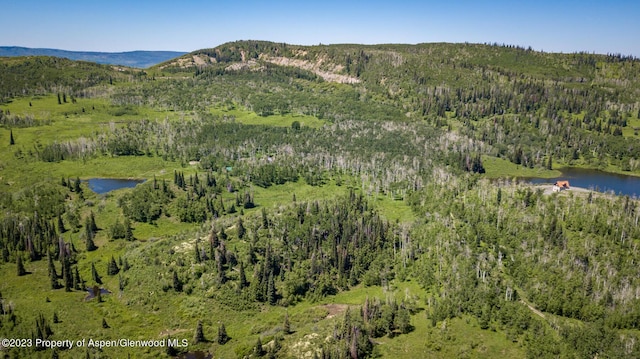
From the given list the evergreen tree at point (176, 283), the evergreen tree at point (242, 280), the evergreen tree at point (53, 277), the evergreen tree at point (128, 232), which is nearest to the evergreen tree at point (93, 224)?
the evergreen tree at point (128, 232)

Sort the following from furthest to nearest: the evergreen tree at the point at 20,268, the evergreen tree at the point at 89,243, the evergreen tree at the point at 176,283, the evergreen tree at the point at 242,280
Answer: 1. the evergreen tree at the point at 89,243
2. the evergreen tree at the point at 20,268
3. the evergreen tree at the point at 242,280
4. the evergreen tree at the point at 176,283

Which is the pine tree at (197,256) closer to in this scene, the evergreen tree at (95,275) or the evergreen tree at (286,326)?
the evergreen tree at (95,275)

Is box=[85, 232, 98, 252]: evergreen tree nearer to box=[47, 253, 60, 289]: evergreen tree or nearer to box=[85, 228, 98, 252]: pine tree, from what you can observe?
box=[85, 228, 98, 252]: pine tree

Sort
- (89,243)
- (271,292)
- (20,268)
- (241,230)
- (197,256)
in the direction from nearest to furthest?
(271,292)
(197,256)
(20,268)
(241,230)
(89,243)

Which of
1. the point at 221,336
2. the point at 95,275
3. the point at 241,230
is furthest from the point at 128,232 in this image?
the point at 221,336

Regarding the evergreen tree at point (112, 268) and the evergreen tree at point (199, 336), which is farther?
the evergreen tree at point (112, 268)

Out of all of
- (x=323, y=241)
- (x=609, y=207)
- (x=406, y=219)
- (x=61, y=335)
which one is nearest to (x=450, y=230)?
(x=406, y=219)

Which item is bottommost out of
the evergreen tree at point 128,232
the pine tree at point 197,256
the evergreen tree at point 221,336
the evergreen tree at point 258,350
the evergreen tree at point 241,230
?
the evergreen tree at point 221,336

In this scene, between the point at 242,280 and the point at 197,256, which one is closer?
the point at 242,280

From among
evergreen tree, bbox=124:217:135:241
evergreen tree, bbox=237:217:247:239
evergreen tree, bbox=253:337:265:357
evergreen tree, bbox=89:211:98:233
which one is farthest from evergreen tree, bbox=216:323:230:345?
evergreen tree, bbox=89:211:98:233

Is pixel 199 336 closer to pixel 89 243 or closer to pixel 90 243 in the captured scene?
pixel 90 243

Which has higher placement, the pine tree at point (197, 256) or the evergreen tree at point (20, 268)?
the pine tree at point (197, 256)

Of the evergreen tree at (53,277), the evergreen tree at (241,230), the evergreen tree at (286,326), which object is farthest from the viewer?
the evergreen tree at (241,230)
